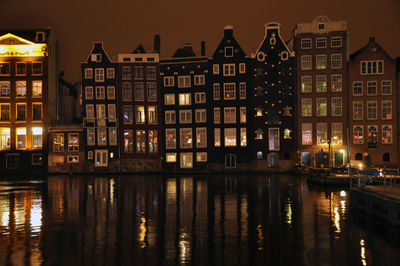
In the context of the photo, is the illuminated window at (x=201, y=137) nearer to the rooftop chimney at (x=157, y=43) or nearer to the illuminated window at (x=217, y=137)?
the illuminated window at (x=217, y=137)

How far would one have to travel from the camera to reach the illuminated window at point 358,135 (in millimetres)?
71062

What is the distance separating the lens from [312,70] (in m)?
72.8

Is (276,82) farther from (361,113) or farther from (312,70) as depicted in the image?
(361,113)

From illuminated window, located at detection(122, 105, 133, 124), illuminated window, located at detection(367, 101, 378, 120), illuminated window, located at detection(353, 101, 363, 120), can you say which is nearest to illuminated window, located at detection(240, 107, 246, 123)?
illuminated window, located at detection(353, 101, 363, 120)

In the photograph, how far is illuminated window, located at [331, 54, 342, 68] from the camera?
72438mm

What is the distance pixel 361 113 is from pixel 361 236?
54214 mm

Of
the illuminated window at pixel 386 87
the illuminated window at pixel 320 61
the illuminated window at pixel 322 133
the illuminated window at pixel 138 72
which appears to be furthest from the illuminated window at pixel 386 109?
the illuminated window at pixel 138 72

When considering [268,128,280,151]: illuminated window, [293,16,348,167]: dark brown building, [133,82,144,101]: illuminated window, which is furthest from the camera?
[133,82,144,101]: illuminated window

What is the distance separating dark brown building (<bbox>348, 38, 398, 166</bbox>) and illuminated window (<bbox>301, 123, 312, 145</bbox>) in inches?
268

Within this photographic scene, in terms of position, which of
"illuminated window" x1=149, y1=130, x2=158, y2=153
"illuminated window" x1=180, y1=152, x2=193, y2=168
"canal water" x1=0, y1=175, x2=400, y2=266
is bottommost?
"canal water" x1=0, y1=175, x2=400, y2=266

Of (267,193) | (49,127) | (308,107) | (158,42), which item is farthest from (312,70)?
(49,127)

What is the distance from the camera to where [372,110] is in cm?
7119

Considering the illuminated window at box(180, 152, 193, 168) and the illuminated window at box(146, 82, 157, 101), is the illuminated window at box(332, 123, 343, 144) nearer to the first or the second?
the illuminated window at box(180, 152, 193, 168)

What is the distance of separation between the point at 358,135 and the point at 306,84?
12.3 meters
